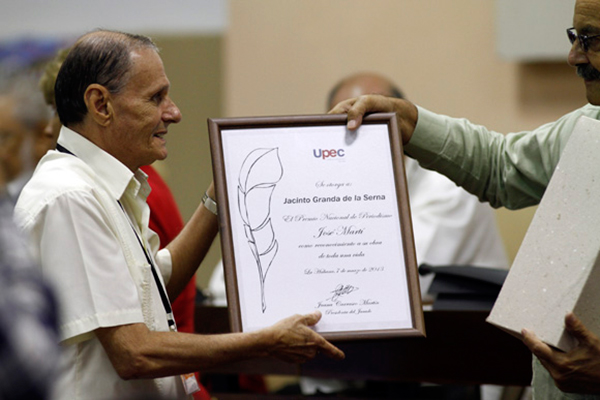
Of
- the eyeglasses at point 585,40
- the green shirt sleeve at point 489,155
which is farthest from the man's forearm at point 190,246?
the eyeglasses at point 585,40

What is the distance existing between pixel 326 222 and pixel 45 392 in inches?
51.5

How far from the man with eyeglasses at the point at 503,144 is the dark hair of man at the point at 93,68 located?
0.53 meters

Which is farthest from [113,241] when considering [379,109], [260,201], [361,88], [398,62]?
[398,62]

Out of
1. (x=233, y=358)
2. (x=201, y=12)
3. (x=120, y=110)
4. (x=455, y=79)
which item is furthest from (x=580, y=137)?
(x=201, y=12)

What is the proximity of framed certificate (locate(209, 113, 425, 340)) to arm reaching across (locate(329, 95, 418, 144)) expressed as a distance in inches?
1.2

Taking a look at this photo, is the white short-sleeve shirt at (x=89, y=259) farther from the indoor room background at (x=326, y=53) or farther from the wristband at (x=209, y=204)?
the indoor room background at (x=326, y=53)

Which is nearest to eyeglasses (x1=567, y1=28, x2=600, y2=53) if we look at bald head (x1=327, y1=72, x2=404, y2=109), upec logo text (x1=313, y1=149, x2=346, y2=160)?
upec logo text (x1=313, y1=149, x2=346, y2=160)

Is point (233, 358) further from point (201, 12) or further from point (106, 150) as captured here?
point (201, 12)

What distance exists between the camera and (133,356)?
175cm

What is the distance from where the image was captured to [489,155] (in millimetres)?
2309

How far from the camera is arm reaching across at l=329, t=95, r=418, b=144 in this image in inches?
81.8

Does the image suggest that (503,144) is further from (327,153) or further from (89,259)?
(89,259)

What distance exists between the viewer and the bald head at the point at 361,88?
3680mm
